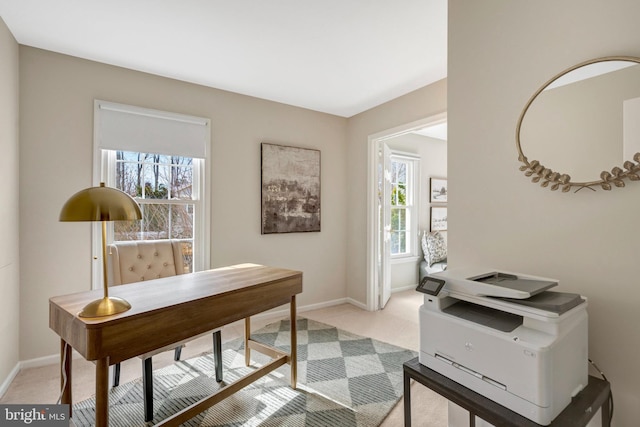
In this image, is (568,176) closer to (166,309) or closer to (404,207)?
(166,309)

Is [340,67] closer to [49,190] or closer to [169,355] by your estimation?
[49,190]

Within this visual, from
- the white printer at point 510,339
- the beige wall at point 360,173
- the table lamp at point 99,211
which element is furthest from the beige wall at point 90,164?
the white printer at point 510,339

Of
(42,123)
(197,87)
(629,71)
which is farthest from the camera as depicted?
(197,87)

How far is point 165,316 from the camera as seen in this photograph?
4.66 feet

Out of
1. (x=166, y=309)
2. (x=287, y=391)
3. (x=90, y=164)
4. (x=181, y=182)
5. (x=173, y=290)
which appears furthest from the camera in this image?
(x=181, y=182)

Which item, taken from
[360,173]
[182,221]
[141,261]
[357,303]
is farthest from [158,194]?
[357,303]

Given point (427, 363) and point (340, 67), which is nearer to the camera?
point (427, 363)

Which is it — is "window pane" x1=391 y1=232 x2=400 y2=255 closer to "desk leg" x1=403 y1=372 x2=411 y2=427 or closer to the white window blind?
the white window blind

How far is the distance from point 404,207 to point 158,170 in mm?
3602

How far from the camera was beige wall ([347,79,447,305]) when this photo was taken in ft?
11.7

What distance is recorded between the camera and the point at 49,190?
2.54 m

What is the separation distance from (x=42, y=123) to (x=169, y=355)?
220 cm

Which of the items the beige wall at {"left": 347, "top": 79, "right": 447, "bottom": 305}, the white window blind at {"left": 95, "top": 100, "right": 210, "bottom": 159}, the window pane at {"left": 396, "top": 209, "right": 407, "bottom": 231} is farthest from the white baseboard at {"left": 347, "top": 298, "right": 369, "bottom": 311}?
the white window blind at {"left": 95, "top": 100, "right": 210, "bottom": 159}

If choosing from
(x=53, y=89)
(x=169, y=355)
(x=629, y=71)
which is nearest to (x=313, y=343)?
(x=169, y=355)
